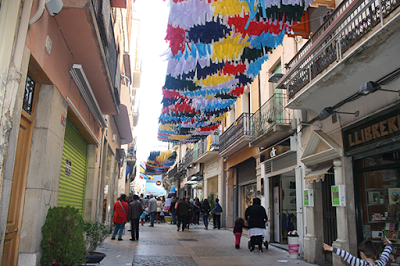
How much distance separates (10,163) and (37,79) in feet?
5.87

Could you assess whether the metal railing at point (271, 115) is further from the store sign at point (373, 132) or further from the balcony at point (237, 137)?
the store sign at point (373, 132)

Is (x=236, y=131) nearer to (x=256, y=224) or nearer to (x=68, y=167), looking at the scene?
(x=256, y=224)

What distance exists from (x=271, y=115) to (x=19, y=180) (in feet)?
30.1

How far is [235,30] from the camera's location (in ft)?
20.9

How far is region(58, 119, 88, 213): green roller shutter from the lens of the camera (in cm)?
667

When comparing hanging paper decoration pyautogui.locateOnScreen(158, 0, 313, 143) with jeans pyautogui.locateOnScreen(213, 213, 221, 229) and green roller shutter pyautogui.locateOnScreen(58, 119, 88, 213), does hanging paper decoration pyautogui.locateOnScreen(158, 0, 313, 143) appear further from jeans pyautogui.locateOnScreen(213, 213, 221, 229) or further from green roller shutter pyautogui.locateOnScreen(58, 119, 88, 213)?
jeans pyautogui.locateOnScreen(213, 213, 221, 229)

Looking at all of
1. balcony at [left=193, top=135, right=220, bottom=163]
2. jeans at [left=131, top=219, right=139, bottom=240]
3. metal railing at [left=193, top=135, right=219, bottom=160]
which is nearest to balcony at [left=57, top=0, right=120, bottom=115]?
jeans at [left=131, top=219, right=139, bottom=240]

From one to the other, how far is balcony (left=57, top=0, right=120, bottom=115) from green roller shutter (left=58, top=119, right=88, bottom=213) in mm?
1295

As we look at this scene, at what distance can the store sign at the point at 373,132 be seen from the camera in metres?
6.24

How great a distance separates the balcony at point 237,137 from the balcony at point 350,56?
5.78m

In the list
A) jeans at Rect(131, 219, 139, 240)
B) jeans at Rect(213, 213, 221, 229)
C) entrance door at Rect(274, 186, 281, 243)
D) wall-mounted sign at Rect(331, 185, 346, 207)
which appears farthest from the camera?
jeans at Rect(213, 213, 221, 229)

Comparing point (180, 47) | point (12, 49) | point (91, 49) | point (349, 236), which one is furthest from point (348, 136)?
point (12, 49)

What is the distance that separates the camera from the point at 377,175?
7.12 m

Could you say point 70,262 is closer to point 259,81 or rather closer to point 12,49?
point 12,49
